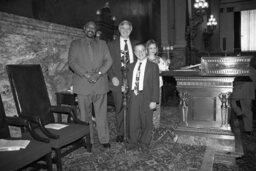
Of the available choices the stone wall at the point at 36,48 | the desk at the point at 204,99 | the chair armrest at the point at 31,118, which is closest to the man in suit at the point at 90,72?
the chair armrest at the point at 31,118

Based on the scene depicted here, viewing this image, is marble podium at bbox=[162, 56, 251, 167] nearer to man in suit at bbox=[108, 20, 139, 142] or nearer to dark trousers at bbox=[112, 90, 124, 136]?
man in suit at bbox=[108, 20, 139, 142]

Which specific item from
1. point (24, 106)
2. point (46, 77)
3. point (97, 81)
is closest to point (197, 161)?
point (97, 81)

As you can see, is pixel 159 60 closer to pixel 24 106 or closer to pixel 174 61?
pixel 24 106

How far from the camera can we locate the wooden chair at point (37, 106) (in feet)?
9.43

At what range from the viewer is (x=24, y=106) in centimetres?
307

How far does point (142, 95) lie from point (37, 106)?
1.43 meters

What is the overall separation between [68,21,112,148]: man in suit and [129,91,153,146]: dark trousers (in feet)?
1.26

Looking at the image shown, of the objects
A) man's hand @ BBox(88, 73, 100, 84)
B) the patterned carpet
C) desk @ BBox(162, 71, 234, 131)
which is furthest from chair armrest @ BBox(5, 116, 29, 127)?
desk @ BBox(162, 71, 234, 131)

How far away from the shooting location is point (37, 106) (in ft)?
10.6

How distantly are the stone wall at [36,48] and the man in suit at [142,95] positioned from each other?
1.54 m

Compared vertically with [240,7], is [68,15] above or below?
below

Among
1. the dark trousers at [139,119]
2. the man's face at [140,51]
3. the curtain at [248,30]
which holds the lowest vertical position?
the dark trousers at [139,119]

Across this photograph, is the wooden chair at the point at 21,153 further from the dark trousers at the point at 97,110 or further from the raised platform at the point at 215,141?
the raised platform at the point at 215,141

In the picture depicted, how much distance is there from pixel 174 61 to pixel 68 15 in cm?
466
